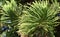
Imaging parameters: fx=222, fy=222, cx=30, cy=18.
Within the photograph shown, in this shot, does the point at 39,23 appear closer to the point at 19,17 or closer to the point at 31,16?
the point at 31,16

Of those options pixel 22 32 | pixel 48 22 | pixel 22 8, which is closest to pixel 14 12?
pixel 22 8

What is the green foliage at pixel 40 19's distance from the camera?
1.25m

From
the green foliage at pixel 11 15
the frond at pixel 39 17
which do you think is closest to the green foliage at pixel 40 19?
the frond at pixel 39 17

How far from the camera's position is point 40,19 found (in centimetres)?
125

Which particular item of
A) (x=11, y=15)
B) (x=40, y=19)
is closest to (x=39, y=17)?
(x=40, y=19)

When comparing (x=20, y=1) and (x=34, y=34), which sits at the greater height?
(x=20, y=1)

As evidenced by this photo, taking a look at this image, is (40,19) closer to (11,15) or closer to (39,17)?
(39,17)

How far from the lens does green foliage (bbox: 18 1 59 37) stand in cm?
125

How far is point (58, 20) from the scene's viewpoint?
1297mm

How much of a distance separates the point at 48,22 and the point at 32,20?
97 mm

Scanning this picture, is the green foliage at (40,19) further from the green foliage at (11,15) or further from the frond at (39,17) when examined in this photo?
the green foliage at (11,15)

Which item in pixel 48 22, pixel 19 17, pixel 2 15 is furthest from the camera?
pixel 2 15

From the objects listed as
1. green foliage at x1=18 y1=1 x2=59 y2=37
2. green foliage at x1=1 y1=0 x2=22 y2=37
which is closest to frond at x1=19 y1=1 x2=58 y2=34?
green foliage at x1=18 y1=1 x2=59 y2=37

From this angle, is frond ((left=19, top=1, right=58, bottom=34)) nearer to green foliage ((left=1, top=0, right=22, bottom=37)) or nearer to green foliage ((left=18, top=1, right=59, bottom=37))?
green foliage ((left=18, top=1, right=59, bottom=37))
